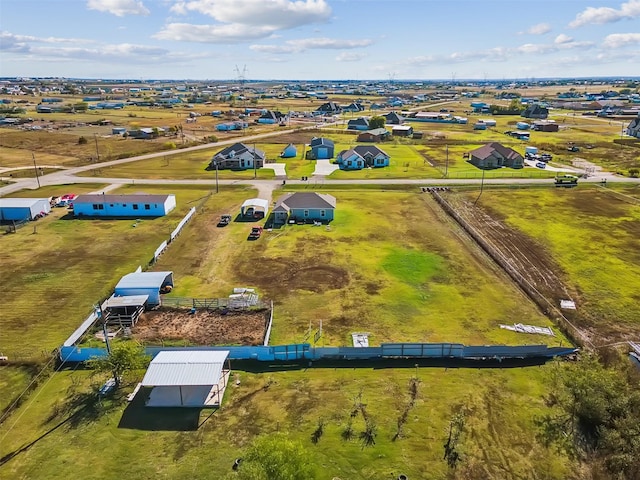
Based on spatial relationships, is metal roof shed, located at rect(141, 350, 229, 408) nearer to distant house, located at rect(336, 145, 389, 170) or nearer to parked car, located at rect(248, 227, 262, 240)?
parked car, located at rect(248, 227, 262, 240)

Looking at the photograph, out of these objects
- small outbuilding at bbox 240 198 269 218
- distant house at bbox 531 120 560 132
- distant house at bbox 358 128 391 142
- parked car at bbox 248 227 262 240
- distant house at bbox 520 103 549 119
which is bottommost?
parked car at bbox 248 227 262 240

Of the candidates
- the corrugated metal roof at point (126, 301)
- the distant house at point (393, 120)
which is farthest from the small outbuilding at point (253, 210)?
the distant house at point (393, 120)

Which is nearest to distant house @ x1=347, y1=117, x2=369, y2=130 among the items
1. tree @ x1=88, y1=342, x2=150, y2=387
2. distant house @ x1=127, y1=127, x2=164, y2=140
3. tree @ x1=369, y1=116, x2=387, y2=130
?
tree @ x1=369, y1=116, x2=387, y2=130

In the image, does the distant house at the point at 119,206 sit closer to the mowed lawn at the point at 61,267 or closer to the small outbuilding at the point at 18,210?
the mowed lawn at the point at 61,267

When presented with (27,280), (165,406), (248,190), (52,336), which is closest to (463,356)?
(165,406)

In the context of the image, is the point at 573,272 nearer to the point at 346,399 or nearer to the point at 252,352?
the point at 346,399

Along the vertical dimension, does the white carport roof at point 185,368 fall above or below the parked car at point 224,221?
below
